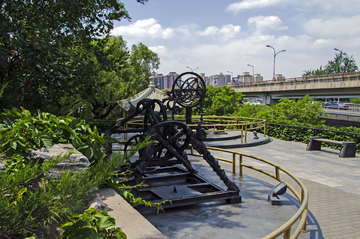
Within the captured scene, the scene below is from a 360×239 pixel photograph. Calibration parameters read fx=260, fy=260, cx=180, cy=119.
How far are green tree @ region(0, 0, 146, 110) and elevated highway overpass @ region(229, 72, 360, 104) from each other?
83.2ft

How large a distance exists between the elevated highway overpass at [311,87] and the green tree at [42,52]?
25.4 metres

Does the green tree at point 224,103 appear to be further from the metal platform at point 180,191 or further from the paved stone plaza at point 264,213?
the metal platform at point 180,191

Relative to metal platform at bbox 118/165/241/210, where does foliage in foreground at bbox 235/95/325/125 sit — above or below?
above

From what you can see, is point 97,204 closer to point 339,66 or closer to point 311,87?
point 311,87

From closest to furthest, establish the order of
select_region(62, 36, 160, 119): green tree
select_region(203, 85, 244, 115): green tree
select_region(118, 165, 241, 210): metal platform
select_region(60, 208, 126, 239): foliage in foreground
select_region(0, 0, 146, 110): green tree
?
select_region(60, 208, 126, 239): foliage in foreground
select_region(118, 165, 241, 210): metal platform
select_region(0, 0, 146, 110): green tree
select_region(62, 36, 160, 119): green tree
select_region(203, 85, 244, 115): green tree

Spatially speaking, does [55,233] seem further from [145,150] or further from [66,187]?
[145,150]

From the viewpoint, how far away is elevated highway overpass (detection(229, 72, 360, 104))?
26312 millimetres

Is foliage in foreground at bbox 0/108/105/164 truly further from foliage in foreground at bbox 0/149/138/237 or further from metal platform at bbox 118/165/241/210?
metal platform at bbox 118/165/241/210

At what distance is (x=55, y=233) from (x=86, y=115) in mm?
20534

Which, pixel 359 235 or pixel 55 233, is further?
pixel 359 235

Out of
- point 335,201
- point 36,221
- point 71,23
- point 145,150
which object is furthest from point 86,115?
point 36,221

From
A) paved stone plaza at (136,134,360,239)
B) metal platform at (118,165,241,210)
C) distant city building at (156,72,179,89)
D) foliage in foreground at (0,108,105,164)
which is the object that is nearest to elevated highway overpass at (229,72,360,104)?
paved stone plaza at (136,134,360,239)

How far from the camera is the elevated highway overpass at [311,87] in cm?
2631

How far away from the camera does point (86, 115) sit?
21.9 m
